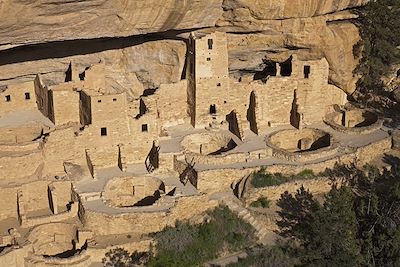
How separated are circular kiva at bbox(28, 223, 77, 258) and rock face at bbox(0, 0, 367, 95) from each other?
5365mm

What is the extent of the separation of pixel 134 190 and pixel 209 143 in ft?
11.6

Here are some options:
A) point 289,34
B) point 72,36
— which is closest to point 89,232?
point 72,36

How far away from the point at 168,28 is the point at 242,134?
4704mm

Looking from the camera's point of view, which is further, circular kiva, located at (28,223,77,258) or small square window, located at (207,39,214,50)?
small square window, located at (207,39,214,50)

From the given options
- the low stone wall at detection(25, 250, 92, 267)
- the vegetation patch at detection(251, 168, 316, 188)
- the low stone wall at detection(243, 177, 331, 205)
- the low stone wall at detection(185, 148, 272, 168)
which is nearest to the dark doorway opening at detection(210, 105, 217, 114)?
the low stone wall at detection(185, 148, 272, 168)

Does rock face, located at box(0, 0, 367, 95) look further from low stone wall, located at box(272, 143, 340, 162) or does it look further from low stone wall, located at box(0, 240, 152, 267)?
low stone wall, located at box(0, 240, 152, 267)

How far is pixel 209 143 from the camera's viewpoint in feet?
81.6

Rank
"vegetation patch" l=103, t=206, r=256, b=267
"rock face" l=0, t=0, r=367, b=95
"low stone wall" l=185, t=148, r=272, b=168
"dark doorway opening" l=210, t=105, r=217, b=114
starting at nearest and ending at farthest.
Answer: "rock face" l=0, t=0, r=367, b=95, "vegetation patch" l=103, t=206, r=256, b=267, "low stone wall" l=185, t=148, r=272, b=168, "dark doorway opening" l=210, t=105, r=217, b=114

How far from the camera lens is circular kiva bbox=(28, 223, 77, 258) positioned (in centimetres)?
2102

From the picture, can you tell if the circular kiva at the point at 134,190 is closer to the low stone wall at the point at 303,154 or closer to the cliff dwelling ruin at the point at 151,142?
the cliff dwelling ruin at the point at 151,142

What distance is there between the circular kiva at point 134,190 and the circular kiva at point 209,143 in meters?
2.36

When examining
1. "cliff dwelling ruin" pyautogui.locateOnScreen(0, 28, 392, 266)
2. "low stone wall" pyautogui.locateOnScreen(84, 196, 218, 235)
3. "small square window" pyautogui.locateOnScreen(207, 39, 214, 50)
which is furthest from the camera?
"small square window" pyautogui.locateOnScreen(207, 39, 214, 50)

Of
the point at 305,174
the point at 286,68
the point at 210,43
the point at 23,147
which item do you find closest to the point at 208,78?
the point at 210,43

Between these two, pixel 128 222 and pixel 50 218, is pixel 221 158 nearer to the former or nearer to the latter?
pixel 128 222
